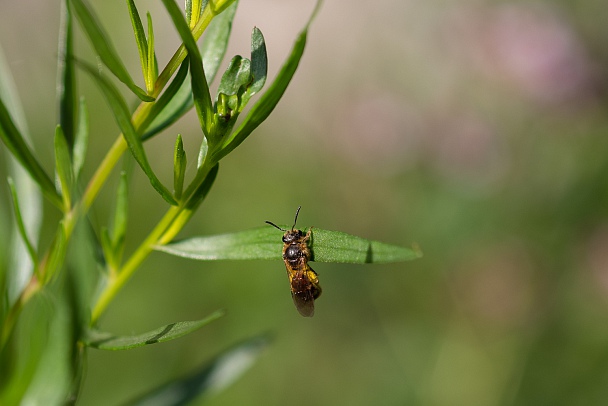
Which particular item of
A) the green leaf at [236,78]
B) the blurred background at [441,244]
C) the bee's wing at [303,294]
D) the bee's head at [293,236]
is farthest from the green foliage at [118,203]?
the blurred background at [441,244]

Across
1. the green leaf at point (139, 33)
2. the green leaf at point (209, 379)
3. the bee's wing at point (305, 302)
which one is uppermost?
the green leaf at point (139, 33)

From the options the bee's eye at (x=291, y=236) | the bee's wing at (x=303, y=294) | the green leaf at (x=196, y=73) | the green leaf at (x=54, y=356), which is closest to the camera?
the green leaf at (x=196, y=73)

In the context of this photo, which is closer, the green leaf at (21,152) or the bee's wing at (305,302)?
the green leaf at (21,152)

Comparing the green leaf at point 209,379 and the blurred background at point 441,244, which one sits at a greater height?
the green leaf at point 209,379

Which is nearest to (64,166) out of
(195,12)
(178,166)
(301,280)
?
(178,166)

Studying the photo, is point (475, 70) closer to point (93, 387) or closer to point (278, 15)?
point (93, 387)

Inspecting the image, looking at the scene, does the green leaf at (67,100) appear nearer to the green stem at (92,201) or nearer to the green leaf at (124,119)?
the green stem at (92,201)

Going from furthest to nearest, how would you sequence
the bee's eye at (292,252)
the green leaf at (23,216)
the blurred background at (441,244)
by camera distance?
the blurred background at (441,244), the bee's eye at (292,252), the green leaf at (23,216)
